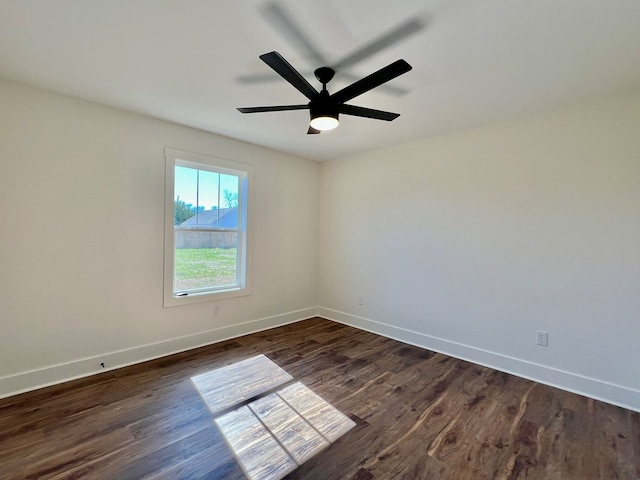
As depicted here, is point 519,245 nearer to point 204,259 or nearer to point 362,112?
point 362,112

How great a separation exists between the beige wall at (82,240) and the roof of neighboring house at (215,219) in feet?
1.28

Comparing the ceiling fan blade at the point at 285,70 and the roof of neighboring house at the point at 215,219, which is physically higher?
the ceiling fan blade at the point at 285,70

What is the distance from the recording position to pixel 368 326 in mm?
3982

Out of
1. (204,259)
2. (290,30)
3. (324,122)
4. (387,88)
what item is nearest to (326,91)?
(324,122)

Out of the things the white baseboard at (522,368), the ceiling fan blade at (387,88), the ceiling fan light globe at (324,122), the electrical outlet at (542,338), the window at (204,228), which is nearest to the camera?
the ceiling fan light globe at (324,122)

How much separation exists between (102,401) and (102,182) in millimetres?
1844

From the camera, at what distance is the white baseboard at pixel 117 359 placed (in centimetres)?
233

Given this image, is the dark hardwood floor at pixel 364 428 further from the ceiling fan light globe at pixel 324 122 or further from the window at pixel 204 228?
the ceiling fan light globe at pixel 324 122

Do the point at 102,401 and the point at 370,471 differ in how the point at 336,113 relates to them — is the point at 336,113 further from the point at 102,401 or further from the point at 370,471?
the point at 102,401

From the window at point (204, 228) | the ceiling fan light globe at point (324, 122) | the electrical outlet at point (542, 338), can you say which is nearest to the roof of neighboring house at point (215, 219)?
the window at point (204, 228)

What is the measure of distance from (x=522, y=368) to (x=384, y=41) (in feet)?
9.87

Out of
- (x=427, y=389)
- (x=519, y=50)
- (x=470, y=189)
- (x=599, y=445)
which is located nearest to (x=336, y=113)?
(x=519, y=50)

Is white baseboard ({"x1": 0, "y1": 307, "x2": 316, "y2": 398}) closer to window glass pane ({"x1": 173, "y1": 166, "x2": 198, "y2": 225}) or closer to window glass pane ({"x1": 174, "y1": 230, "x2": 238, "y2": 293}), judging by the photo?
window glass pane ({"x1": 174, "y1": 230, "x2": 238, "y2": 293})

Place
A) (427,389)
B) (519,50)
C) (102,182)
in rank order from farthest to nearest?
(102,182) → (427,389) → (519,50)
